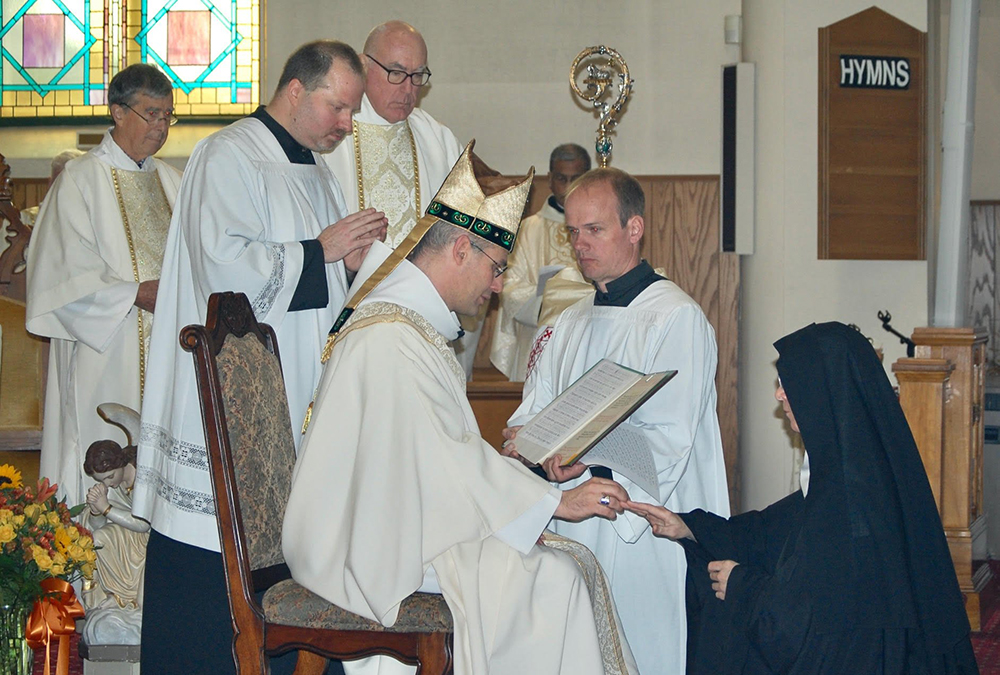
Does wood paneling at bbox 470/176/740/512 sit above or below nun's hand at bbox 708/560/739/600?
above

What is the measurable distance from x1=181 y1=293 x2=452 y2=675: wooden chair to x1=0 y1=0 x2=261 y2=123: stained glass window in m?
7.07

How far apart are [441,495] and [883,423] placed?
1.15 m

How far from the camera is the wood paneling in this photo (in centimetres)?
945

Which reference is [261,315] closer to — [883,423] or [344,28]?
[883,423]

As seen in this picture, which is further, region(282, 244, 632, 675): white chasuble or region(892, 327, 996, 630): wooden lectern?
region(892, 327, 996, 630): wooden lectern

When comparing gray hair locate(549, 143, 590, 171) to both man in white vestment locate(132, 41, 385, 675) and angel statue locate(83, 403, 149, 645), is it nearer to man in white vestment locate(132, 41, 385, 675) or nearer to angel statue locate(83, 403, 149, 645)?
man in white vestment locate(132, 41, 385, 675)

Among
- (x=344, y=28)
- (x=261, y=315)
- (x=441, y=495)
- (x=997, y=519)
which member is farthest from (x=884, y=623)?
(x=344, y=28)

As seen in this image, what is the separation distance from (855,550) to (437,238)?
137 centimetres

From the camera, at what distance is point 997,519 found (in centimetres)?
810

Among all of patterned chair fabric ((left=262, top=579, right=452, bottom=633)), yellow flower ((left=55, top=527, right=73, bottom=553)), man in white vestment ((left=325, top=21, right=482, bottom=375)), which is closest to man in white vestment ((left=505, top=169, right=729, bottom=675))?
patterned chair fabric ((left=262, top=579, right=452, bottom=633))

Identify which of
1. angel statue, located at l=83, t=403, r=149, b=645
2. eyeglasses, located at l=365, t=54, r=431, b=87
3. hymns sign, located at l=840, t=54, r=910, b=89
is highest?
hymns sign, located at l=840, t=54, r=910, b=89

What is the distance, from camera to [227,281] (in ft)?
12.7

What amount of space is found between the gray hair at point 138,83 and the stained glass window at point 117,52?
463 cm

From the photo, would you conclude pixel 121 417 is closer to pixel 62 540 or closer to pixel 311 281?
pixel 311 281
